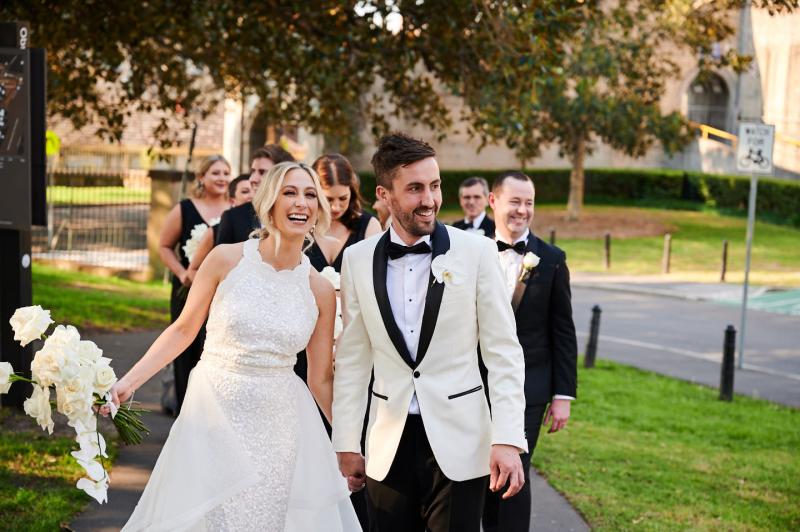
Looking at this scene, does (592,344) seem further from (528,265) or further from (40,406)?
(40,406)

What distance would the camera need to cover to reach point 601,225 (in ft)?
130

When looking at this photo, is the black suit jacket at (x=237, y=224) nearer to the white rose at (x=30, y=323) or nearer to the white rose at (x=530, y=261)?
the white rose at (x=530, y=261)

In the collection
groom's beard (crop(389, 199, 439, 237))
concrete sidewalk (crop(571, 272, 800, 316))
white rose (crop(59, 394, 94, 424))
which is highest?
groom's beard (crop(389, 199, 439, 237))

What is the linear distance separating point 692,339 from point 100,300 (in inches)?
364

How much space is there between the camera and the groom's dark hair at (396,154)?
440 centimetres

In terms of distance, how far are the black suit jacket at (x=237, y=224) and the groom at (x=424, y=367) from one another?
9.71ft

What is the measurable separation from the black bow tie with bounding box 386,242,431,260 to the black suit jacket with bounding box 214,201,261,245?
301cm

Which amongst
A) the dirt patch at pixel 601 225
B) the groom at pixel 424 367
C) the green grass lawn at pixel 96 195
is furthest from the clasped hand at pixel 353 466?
the dirt patch at pixel 601 225

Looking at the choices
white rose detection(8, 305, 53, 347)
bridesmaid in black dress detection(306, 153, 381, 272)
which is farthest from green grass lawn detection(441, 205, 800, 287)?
white rose detection(8, 305, 53, 347)

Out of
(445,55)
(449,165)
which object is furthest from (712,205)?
(445,55)

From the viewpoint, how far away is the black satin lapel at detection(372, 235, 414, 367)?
443 centimetres

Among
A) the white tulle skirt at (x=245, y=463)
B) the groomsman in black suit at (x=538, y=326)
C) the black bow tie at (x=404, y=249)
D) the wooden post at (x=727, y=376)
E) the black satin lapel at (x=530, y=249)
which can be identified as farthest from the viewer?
the wooden post at (x=727, y=376)

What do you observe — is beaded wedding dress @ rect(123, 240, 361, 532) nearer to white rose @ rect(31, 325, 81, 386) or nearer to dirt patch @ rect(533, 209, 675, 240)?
white rose @ rect(31, 325, 81, 386)

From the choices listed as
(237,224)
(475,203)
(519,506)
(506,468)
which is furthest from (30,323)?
(475,203)
